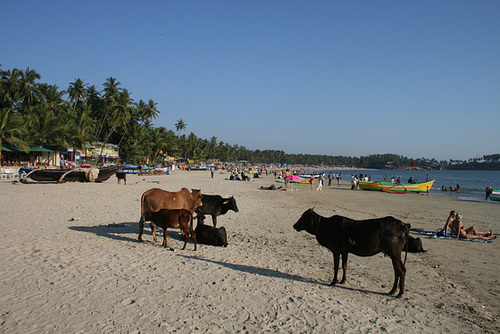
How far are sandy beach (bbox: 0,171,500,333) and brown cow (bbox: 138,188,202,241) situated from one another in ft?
2.74

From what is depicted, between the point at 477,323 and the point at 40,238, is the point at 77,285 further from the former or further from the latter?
the point at 477,323

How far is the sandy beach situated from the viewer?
5.18 meters

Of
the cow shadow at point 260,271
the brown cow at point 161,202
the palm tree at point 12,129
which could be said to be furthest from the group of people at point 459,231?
the palm tree at point 12,129

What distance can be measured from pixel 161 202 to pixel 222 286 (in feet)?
14.0

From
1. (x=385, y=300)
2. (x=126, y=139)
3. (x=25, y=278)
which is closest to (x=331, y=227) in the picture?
(x=385, y=300)

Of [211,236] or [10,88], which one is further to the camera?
[10,88]

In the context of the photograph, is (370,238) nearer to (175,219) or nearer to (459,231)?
(175,219)

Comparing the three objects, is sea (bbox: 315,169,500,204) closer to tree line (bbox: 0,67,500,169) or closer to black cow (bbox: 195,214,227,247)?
tree line (bbox: 0,67,500,169)

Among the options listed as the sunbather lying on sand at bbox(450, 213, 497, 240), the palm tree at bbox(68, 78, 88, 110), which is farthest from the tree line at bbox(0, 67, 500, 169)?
the sunbather lying on sand at bbox(450, 213, 497, 240)

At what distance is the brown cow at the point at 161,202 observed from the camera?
978 centimetres

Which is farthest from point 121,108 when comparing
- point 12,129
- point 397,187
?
point 397,187

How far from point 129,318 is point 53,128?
4815 cm

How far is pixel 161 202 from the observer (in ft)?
32.7

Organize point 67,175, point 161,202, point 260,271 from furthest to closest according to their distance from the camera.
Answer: point 67,175
point 161,202
point 260,271
